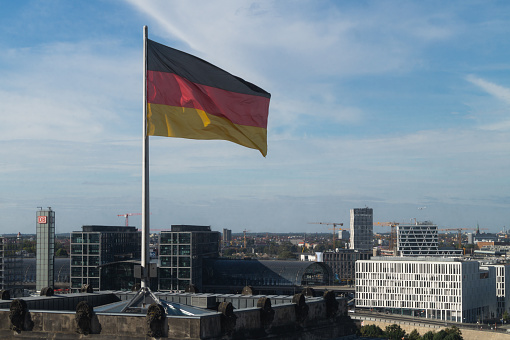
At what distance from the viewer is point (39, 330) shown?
104ft

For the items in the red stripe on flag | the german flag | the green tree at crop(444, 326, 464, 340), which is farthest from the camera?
the green tree at crop(444, 326, 464, 340)

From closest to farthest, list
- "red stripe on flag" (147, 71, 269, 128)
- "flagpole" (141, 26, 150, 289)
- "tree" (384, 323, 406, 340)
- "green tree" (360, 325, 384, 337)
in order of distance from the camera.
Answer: "flagpole" (141, 26, 150, 289)
"red stripe on flag" (147, 71, 269, 128)
"green tree" (360, 325, 384, 337)
"tree" (384, 323, 406, 340)

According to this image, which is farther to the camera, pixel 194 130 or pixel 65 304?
pixel 65 304

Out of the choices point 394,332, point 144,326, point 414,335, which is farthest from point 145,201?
point 394,332

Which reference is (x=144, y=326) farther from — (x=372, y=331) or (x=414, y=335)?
(x=372, y=331)

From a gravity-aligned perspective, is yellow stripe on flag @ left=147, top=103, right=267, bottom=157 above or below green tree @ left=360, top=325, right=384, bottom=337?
above

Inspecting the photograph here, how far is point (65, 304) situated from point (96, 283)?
16329 cm

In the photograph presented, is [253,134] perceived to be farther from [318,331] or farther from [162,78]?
[318,331]

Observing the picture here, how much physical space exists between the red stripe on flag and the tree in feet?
512

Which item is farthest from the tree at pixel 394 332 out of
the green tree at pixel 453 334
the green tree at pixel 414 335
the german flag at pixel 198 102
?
the german flag at pixel 198 102

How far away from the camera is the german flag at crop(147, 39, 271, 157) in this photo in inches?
1304

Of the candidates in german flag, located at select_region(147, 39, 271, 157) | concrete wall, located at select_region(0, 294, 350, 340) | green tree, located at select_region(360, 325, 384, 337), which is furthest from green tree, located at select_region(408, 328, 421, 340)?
german flag, located at select_region(147, 39, 271, 157)

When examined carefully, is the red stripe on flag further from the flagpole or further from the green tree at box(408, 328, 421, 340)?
the green tree at box(408, 328, 421, 340)

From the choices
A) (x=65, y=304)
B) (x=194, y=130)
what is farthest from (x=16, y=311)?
(x=194, y=130)
